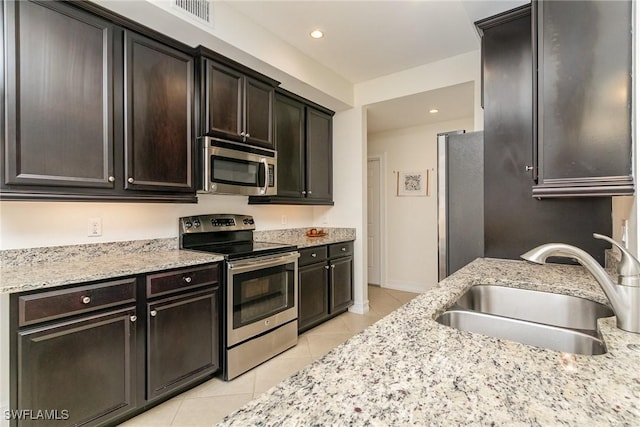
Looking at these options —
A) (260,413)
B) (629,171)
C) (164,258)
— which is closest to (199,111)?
(164,258)

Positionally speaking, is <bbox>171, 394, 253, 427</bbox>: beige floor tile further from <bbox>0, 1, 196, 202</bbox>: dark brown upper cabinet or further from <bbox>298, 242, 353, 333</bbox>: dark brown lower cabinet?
<bbox>0, 1, 196, 202</bbox>: dark brown upper cabinet

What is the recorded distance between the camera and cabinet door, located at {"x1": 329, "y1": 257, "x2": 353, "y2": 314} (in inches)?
136

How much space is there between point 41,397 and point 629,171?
2.75m

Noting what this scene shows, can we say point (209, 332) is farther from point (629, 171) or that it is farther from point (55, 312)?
point (629, 171)

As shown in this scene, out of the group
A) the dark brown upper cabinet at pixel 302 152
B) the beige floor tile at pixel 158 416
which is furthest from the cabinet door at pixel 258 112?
the beige floor tile at pixel 158 416

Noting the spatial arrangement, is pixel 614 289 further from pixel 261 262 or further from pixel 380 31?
pixel 380 31

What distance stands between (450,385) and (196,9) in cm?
247

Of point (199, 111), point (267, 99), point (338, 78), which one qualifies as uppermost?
point (338, 78)

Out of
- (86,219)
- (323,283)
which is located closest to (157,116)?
(86,219)

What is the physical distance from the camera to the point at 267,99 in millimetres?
2889

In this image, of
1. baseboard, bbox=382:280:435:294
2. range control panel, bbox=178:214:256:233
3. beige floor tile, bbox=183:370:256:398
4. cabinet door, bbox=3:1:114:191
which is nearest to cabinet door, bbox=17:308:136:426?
beige floor tile, bbox=183:370:256:398

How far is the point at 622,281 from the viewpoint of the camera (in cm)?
90

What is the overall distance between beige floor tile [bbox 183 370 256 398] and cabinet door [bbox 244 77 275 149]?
186cm

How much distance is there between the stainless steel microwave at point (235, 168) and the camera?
2365mm
